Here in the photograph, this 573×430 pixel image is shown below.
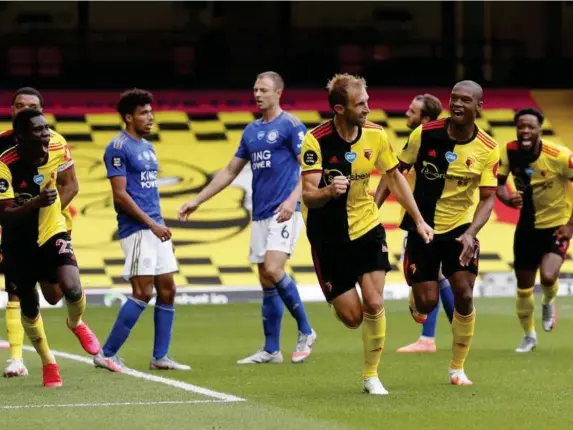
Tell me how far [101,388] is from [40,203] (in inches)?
58.1

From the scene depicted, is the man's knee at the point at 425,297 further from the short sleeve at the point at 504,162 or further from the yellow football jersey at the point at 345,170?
the short sleeve at the point at 504,162

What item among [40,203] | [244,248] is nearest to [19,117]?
[40,203]

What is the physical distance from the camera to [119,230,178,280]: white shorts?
13.0 metres

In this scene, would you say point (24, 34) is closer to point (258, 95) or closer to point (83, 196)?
point (83, 196)

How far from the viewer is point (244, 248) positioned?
23984mm

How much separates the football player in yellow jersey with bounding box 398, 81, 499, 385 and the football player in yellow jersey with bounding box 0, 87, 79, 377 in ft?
8.40

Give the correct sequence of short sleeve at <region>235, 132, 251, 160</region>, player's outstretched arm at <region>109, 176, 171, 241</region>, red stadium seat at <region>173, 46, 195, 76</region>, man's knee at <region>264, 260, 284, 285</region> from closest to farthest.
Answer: player's outstretched arm at <region>109, 176, 171, 241</region>, man's knee at <region>264, 260, 284, 285</region>, short sleeve at <region>235, 132, 251, 160</region>, red stadium seat at <region>173, 46, 195, 76</region>

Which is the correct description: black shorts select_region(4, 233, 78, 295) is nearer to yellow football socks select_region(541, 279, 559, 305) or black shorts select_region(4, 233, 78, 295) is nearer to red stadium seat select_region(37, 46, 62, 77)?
yellow football socks select_region(541, 279, 559, 305)

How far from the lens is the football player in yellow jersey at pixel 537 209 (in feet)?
48.9

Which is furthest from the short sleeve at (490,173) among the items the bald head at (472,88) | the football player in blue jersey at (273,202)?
the football player in blue jersey at (273,202)

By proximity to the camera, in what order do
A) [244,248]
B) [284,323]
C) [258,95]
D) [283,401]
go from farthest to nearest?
[244,248], [284,323], [258,95], [283,401]

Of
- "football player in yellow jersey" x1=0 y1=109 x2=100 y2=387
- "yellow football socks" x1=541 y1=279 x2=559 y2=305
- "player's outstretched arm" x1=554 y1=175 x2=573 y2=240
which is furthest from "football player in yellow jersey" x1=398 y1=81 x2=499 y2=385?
"yellow football socks" x1=541 y1=279 x2=559 y2=305

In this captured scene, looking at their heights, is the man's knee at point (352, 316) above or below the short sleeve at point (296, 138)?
below

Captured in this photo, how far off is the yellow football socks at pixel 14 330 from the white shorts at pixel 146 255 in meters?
0.95
